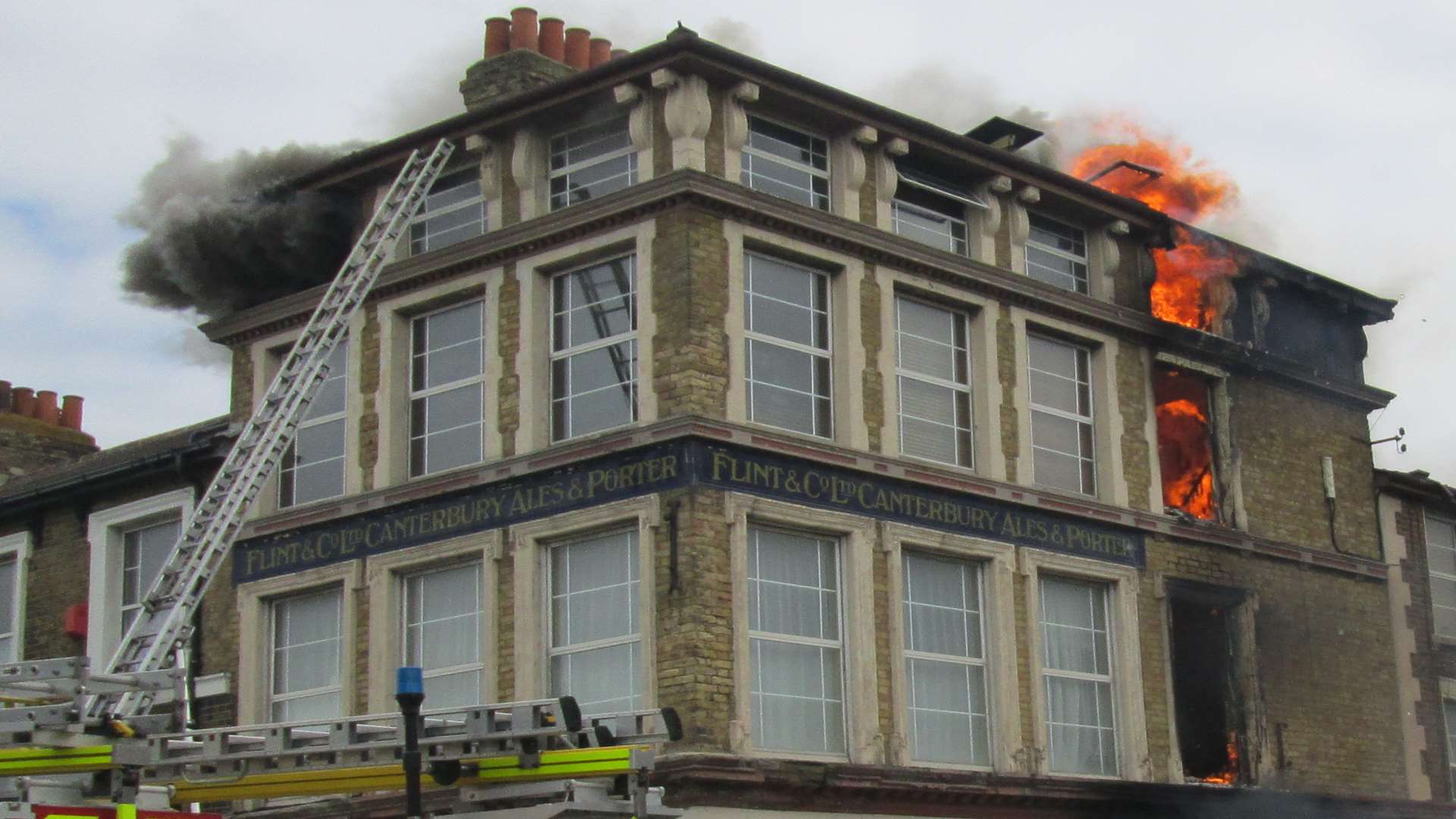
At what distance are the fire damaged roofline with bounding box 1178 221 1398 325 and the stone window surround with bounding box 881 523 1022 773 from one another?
220 inches

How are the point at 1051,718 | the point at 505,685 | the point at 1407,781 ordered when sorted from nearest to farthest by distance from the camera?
1. the point at 505,685
2. the point at 1051,718
3. the point at 1407,781

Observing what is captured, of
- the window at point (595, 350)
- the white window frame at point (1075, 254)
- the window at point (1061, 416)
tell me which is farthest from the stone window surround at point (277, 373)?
the white window frame at point (1075, 254)

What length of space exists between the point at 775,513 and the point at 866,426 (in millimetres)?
1754

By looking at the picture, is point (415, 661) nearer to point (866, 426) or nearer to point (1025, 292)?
point (866, 426)

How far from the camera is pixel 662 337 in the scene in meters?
21.6

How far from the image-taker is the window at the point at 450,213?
23922mm

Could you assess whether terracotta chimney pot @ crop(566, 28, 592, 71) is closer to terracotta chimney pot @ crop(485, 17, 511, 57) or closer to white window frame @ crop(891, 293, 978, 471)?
terracotta chimney pot @ crop(485, 17, 511, 57)

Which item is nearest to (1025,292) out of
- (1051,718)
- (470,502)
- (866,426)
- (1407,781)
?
(866,426)

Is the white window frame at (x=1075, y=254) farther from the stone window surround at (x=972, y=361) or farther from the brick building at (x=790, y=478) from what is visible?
the stone window surround at (x=972, y=361)

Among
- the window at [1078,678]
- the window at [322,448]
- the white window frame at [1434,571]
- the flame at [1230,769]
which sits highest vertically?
the window at [322,448]

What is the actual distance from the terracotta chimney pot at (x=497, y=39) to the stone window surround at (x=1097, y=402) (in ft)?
21.7

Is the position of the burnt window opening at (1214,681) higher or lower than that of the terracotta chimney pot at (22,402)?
lower

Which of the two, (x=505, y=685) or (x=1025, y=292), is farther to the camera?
(x=1025, y=292)

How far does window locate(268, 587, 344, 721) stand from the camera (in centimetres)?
2355
